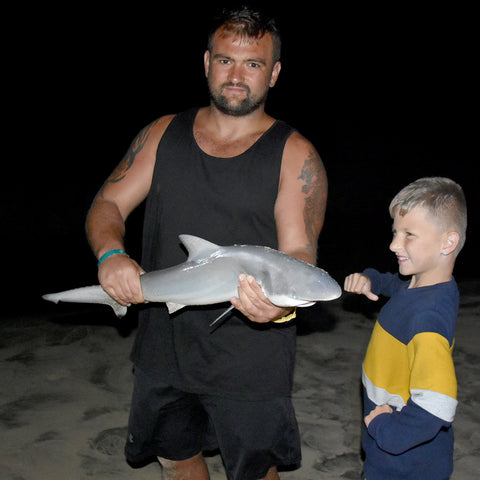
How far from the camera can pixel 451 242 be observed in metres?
2.04

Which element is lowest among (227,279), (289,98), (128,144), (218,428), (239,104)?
(128,144)

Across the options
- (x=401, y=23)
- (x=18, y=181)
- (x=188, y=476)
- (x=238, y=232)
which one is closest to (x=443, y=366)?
(x=238, y=232)

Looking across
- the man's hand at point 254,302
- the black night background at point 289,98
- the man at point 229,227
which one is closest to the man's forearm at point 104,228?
the man at point 229,227

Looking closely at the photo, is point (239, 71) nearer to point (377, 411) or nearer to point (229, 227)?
point (229, 227)

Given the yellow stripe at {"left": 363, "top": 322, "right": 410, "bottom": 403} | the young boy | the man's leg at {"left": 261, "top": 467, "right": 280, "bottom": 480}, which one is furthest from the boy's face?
the man's leg at {"left": 261, "top": 467, "right": 280, "bottom": 480}

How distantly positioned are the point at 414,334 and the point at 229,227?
3.06ft

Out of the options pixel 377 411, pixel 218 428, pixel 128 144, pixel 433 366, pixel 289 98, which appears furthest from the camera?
pixel 289 98

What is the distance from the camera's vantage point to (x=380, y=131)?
20359 mm

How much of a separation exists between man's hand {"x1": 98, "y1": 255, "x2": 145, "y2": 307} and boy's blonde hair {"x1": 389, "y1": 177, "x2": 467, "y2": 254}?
1.07m

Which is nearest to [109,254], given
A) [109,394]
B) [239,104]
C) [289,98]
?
[239,104]

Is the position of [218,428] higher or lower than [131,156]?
lower

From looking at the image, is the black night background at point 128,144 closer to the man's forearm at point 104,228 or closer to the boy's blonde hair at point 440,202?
the man's forearm at point 104,228

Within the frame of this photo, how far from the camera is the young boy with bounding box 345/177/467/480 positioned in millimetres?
1898

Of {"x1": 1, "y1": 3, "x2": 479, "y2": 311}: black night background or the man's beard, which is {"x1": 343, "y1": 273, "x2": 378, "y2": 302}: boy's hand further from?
{"x1": 1, "y1": 3, "x2": 479, "y2": 311}: black night background
